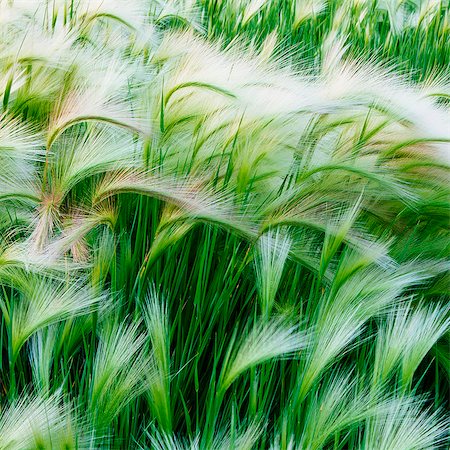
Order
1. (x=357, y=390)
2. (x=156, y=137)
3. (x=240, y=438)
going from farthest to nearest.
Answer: (x=156, y=137) < (x=357, y=390) < (x=240, y=438)

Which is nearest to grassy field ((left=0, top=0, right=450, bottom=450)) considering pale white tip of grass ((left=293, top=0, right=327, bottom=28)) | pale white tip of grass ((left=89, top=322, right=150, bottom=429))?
pale white tip of grass ((left=89, top=322, right=150, bottom=429))

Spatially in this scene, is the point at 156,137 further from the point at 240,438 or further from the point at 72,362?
the point at 240,438

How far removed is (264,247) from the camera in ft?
2.71

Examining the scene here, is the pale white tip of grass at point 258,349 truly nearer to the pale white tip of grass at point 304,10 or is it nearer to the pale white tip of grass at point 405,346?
the pale white tip of grass at point 405,346

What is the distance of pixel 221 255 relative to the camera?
922 millimetres

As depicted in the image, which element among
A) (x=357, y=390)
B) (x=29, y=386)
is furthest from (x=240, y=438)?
(x=29, y=386)

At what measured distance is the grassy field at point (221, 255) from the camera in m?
0.73

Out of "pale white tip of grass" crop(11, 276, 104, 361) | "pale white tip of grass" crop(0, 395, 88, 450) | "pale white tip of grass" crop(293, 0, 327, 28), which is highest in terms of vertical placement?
"pale white tip of grass" crop(293, 0, 327, 28)

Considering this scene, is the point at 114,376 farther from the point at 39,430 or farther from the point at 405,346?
the point at 405,346

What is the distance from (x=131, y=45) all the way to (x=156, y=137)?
515mm

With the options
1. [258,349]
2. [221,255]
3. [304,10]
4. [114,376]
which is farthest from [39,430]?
[304,10]

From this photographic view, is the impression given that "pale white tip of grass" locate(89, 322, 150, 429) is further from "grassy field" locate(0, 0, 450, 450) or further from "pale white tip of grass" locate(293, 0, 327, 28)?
"pale white tip of grass" locate(293, 0, 327, 28)

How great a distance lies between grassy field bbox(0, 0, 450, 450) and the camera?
2.41 feet

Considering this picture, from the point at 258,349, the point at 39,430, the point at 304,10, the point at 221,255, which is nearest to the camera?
the point at 39,430
